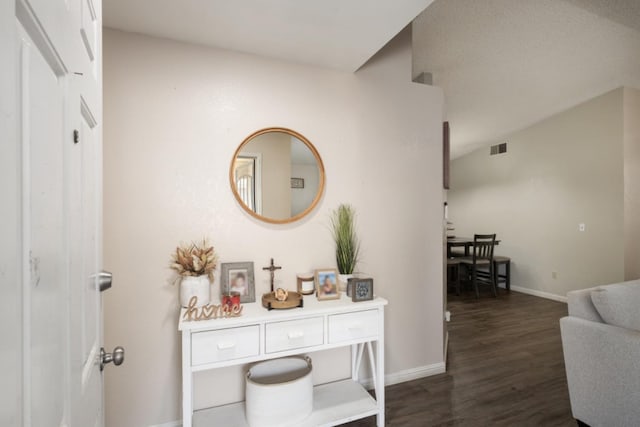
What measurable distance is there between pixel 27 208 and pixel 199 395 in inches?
72.3

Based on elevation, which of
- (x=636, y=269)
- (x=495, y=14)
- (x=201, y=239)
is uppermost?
(x=495, y=14)

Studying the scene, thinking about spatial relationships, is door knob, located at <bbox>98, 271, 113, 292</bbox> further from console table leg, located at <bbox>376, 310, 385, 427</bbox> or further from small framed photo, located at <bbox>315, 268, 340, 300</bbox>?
console table leg, located at <bbox>376, 310, 385, 427</bbox>

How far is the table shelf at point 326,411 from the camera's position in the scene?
1712mm

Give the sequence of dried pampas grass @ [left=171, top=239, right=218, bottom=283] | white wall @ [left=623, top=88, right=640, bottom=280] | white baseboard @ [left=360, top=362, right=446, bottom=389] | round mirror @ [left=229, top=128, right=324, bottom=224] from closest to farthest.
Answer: dried pampas grass @ [left=171, top=239, right=218, bottom=283]
round mirror @ [left=229, top=128, right=324, bottom=224]
white baseboard @ [left=360, top=362, right=446, bottom=389]
white wall @ [left=623, top=88, right=640, bottom=280]

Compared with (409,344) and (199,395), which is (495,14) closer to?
(409,344)

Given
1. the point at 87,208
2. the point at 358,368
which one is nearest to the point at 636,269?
the point at 358,368

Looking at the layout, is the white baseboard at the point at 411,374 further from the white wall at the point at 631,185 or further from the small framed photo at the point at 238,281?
the white wall at the point at 631,185

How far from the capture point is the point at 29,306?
385 mm

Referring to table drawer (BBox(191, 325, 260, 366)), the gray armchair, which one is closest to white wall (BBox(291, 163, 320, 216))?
table drawer (BBox(191, 325, 260, 366))

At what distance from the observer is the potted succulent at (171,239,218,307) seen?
5.47 ft

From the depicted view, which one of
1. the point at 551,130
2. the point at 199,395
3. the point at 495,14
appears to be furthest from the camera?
the point at 551,130

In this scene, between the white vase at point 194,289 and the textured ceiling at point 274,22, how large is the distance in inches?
53.5

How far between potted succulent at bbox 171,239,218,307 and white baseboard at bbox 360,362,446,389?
1.32m

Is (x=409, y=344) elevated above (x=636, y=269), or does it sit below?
below
